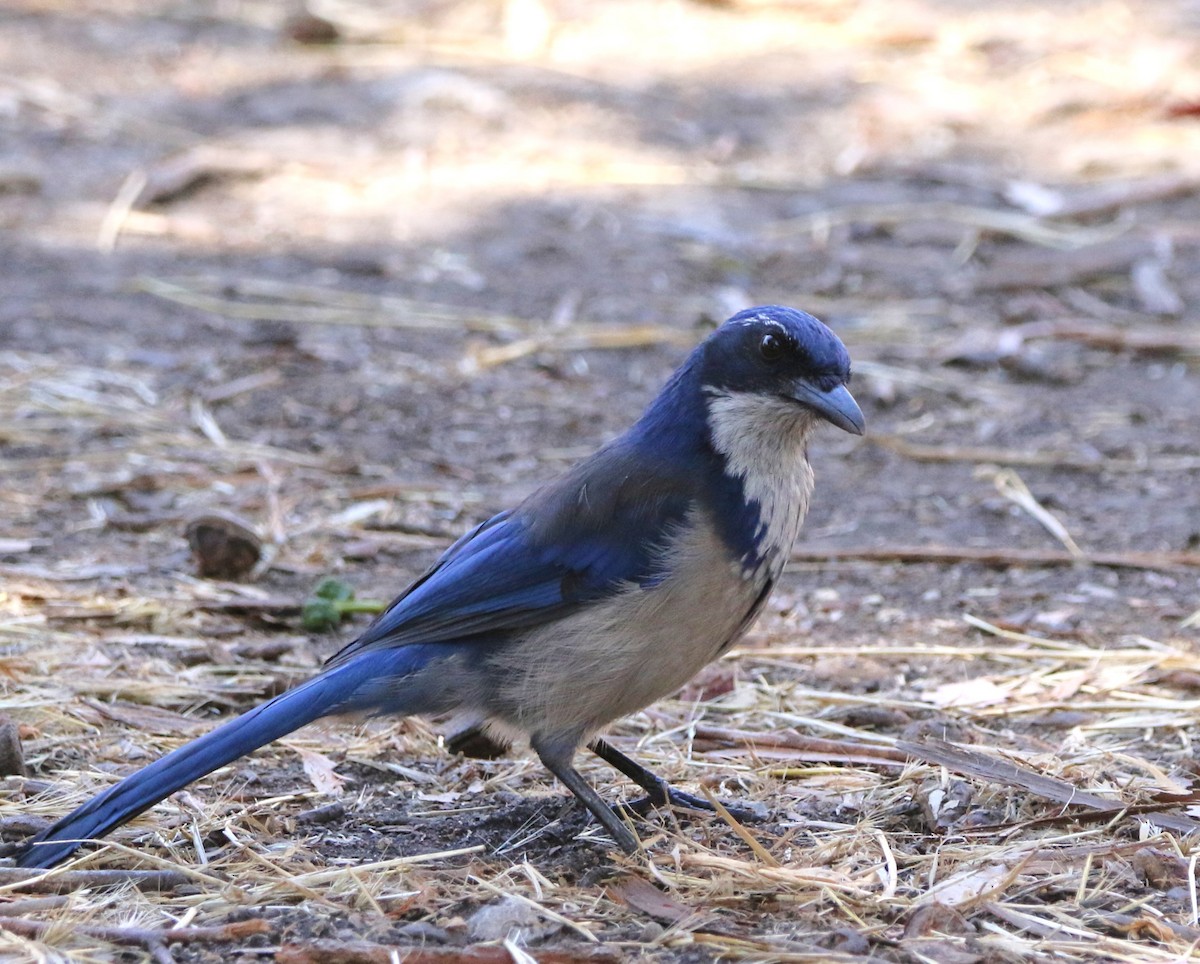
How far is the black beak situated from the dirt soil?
90 centimetres

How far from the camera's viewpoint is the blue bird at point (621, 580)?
409 cm

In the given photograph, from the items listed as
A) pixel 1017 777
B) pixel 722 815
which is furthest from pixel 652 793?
pixel 1017 777

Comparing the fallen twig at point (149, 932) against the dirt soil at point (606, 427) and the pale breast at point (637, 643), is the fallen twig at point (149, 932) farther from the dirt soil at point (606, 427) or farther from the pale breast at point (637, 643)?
the pale breast at point (637, 643)

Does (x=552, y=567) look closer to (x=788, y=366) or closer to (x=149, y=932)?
(x=788, y=366)

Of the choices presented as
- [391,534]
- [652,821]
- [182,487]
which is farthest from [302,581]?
[652,821]

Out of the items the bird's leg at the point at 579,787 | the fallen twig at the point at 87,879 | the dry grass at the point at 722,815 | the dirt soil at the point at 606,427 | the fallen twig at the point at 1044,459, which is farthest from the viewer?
the fallen twig at the point at 1044,459

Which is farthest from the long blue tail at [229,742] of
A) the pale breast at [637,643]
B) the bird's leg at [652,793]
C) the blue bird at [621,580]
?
the bird's leg at [652,793]

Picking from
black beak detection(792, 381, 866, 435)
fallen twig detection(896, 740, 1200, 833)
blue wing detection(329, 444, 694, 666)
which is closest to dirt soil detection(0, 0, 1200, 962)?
fallen twig detection(896, 740, 1200, 833)

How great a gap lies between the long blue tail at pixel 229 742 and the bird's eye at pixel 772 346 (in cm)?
116

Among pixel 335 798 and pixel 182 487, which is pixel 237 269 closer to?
pixel 182 487

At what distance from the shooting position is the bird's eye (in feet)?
14.0

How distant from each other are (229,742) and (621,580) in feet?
3.34

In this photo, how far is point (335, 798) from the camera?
4320mm

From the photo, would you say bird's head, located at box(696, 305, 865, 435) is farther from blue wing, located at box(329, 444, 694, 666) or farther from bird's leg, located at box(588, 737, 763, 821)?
bird's leg, located at box(588, 737, 763, 821)
